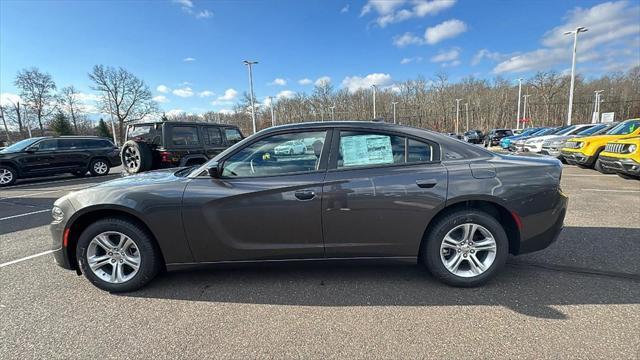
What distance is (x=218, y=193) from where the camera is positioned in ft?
9.06

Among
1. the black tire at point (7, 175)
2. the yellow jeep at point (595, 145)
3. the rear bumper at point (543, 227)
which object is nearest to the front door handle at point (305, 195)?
the rear bumper at point (543, 227)

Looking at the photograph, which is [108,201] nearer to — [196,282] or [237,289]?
[196,282]

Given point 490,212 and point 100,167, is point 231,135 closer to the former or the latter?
point 100,167

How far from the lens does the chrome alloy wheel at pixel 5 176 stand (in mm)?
10414

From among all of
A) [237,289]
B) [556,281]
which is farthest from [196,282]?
[556,281]

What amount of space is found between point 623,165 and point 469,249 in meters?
7.37

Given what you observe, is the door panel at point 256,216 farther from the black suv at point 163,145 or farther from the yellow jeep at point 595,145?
the yellow jeep at point 595,145

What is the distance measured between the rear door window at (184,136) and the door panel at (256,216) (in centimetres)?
650

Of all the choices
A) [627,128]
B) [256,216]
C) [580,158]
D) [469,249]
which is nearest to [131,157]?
[256,216]

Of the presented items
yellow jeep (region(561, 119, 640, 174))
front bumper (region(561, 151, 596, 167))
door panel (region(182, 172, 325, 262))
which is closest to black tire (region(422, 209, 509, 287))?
door panel (region(182, 172, 325, 262))

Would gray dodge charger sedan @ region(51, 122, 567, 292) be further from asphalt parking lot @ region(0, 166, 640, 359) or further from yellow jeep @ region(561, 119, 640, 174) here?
yellow jeep @ region(561, 119, 640, 174)

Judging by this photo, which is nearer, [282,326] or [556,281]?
[282,326]

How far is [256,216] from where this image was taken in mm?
2756

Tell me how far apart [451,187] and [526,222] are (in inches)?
32.3
